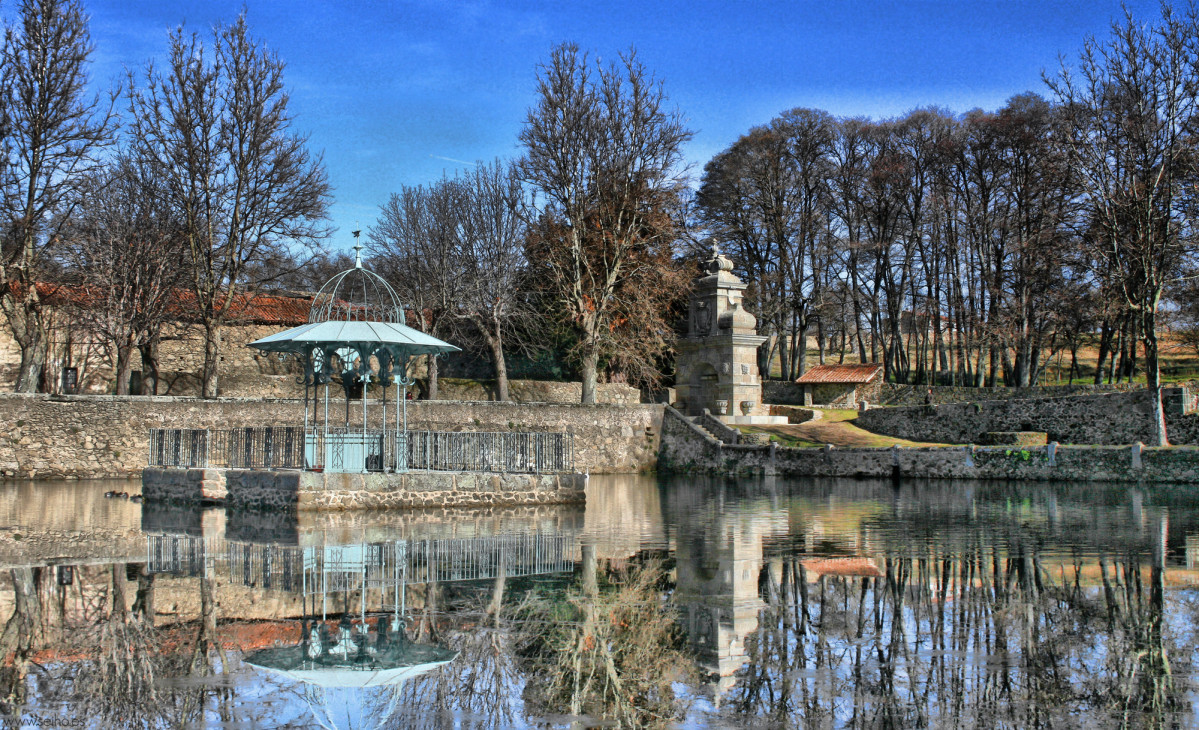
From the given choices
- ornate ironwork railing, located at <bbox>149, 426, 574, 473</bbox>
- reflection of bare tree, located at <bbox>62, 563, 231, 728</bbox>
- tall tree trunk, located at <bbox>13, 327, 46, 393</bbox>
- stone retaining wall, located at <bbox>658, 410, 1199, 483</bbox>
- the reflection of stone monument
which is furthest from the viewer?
the reflection of stone monument

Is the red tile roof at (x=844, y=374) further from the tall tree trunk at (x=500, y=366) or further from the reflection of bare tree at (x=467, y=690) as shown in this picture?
the reflection of bare tree at (x=467, y=690)

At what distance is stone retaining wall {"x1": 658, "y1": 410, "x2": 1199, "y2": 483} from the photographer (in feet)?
76.3

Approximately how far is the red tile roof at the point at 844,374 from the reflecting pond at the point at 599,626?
28386 mm

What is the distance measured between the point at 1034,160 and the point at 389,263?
1058 inches

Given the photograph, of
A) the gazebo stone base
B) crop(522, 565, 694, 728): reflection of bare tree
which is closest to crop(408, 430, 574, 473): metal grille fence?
the gazebo stone base

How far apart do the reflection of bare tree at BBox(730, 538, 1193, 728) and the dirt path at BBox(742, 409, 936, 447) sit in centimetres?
2127

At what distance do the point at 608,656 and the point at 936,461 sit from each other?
2246 cm

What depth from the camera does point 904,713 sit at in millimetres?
4949

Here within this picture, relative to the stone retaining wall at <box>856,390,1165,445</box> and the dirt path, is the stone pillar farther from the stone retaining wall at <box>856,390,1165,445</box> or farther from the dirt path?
the stone retaining wall at <box>856,390,1165,445</box>

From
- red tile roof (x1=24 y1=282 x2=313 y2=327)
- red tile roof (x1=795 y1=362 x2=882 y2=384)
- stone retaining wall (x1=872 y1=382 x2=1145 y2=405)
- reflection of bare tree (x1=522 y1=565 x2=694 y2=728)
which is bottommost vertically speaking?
reflection of bare tree (x1=522 y1=565 x2=694 y2=728)

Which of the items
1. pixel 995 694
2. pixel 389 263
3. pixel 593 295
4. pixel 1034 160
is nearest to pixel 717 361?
pixel 593 295

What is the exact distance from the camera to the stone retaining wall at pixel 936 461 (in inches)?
915

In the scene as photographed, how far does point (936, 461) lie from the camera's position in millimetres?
26641

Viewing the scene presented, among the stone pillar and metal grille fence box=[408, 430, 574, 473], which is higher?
the stone pillar
